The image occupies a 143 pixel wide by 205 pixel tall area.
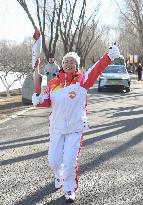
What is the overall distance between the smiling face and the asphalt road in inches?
58.2

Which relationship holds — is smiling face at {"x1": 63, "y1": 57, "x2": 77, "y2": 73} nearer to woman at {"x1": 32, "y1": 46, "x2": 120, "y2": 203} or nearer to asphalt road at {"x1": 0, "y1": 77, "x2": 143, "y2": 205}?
woman at {"x1": 32, "y1": 46, "x2": 120, "y2": 203}

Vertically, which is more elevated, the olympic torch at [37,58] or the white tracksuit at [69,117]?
the olympic torch at [37,58]

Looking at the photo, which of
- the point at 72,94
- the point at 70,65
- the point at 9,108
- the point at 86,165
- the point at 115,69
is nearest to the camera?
the point at 72,94

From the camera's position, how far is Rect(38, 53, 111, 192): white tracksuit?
19.2ft

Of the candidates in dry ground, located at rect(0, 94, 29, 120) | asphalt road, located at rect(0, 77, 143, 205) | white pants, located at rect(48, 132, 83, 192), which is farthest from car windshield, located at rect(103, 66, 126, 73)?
white pants, located at rect(48, 132, 83, 192)

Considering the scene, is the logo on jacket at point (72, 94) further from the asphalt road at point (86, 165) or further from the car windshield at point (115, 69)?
the car windshield at point (115, 69)

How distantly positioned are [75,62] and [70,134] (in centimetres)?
84

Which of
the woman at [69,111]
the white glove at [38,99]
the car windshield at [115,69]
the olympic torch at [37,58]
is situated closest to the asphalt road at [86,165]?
the woman at [69,111]

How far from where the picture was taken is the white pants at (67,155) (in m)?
5.85

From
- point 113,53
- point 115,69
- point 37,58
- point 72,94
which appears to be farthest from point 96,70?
point 115,69

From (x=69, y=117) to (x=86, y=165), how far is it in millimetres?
2094

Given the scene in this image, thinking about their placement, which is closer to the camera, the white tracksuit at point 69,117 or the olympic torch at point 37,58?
the white tracksuit at point 69,117

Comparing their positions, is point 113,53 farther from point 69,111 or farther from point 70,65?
point 69,111

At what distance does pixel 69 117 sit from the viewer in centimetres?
588
